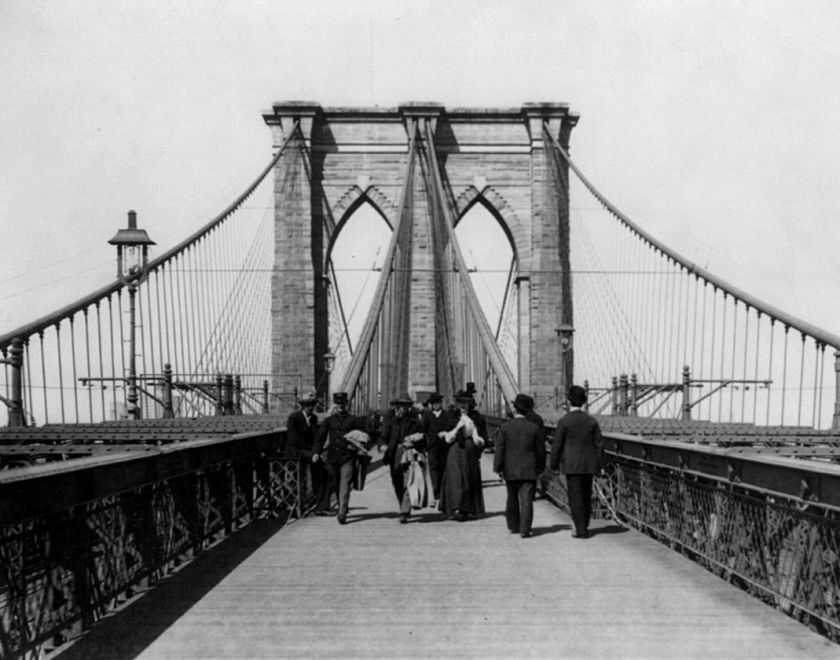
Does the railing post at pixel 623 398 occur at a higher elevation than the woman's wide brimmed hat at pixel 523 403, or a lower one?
lower

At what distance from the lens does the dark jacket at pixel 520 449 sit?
8.34m

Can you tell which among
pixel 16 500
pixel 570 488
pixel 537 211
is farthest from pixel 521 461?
pixel 537 211

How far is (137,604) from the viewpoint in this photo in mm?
5355

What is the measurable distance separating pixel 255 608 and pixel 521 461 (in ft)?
11.3

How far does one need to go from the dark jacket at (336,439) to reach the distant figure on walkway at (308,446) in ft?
0.57

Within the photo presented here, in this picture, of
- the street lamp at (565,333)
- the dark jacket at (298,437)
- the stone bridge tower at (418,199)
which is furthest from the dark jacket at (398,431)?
the stone bridge tower at (418,199)

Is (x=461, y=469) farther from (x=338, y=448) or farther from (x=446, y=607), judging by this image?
(x=446, y=607)

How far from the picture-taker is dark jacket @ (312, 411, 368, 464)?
355 inches

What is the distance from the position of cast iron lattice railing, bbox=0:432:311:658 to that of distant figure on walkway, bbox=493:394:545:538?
199 cm

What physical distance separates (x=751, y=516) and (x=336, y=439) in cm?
398

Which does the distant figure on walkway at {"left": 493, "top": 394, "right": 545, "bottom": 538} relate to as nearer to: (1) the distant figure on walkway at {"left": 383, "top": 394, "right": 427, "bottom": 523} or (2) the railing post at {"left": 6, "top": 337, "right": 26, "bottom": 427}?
(1) the distant figure on walkway at {"left": 383, "top": 394, "right": 427, "bottom": 523}

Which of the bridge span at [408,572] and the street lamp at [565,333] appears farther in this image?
the street lamp at [565,333]

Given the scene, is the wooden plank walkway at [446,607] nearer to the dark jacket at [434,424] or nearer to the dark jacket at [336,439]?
the dark jacket at [336,439]

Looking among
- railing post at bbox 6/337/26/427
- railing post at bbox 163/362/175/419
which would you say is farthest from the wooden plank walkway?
railing post at bbox 163/362/175/419
